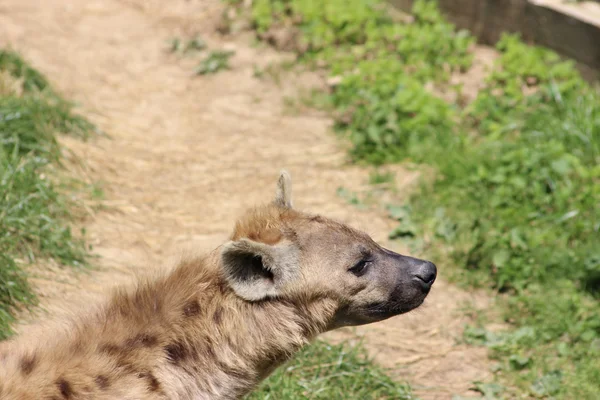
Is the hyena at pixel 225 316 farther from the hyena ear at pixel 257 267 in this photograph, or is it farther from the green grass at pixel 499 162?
the green grass at pixel 499 162

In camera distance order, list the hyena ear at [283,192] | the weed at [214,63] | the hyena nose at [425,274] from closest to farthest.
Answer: the hyena nose at [425,274], the hyena ear at [283,192], the weed at [214,63]

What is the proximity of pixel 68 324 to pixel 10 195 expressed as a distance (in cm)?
189

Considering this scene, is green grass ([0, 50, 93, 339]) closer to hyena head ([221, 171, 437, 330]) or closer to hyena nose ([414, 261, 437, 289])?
hyena head ([221, 171, 437, 330])

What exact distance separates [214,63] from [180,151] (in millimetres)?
1819

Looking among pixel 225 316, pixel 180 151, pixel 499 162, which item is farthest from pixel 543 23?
pixel 225 316

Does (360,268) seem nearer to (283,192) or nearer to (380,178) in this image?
(283,192)

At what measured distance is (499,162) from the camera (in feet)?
20.8

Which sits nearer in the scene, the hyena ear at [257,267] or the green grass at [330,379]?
the hyena ear at [257,267]

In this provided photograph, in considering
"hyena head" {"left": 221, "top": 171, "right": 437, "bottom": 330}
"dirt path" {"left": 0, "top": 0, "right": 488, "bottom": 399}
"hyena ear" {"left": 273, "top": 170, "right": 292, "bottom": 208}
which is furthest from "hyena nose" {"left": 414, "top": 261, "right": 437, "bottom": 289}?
"dirt path" {"left": 0, "top": 0, "right": 488, "bottom": 399}

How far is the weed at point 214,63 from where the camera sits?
8.55 metres

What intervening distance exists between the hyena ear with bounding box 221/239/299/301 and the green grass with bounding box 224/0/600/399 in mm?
1790

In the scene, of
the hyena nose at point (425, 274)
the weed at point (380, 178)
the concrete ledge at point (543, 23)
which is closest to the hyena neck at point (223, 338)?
the hyena nose at point (425, 274)

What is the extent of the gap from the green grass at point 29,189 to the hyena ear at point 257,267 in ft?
4.74

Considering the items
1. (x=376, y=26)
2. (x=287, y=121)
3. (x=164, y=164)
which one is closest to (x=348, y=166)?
(x=287, y=121)
